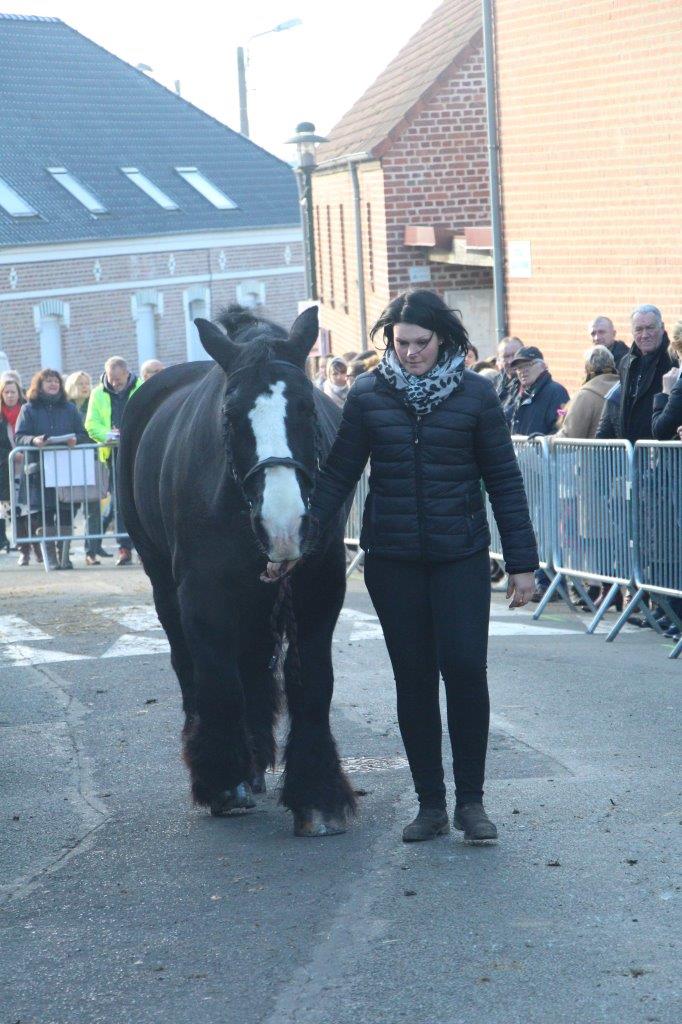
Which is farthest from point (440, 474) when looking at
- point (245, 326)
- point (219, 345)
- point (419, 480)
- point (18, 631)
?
point (18, 631)

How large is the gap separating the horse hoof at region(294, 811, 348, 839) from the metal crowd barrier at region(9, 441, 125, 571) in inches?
416

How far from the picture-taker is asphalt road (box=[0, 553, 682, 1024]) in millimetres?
4441

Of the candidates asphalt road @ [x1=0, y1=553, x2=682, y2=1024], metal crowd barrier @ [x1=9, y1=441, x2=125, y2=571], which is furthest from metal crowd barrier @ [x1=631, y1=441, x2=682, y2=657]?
metal crowd barrier @ [x1=9, y1=441, x2=125, y2=571]

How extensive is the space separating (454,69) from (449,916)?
75.6 ft

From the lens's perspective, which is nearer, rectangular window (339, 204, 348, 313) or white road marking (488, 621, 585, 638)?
white road marking (488, 621, 585, 638)

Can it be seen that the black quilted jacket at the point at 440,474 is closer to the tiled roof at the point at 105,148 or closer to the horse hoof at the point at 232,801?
the horse hoof at the point at 232,801

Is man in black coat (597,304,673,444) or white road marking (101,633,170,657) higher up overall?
man in black coat (597,304,673,444)

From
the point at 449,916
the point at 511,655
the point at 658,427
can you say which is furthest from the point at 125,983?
the point at 658,427

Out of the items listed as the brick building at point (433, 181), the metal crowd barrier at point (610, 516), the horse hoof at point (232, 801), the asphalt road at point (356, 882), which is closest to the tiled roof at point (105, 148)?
the brick building at point (433, 181)

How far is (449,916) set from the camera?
16.4 feet

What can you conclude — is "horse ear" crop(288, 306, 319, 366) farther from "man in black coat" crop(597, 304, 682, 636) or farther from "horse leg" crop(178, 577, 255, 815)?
"man in black coat" crop(597, 304, 682, 636)

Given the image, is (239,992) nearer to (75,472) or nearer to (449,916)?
(449,916)

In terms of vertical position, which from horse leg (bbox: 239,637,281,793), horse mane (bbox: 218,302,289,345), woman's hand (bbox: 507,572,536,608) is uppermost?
horse mane (bbox: 218,302,289,345)

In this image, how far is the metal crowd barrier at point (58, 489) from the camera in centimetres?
1645
